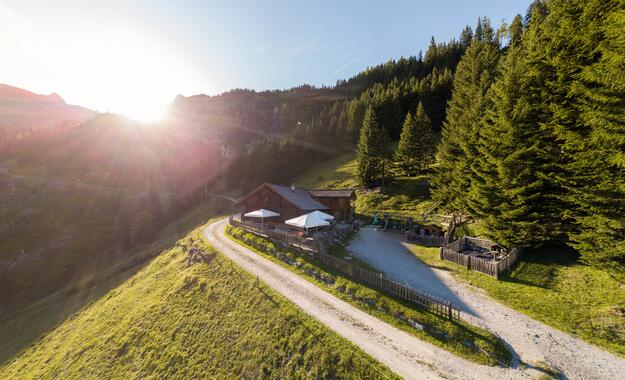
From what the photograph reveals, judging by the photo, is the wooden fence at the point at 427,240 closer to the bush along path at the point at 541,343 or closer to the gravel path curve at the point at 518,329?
the gravel path curve at the point at 518,329

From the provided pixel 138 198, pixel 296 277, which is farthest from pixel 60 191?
pixel 296 277

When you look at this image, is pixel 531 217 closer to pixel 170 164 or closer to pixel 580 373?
pixel 580 373

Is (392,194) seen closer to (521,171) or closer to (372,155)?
(372,155)

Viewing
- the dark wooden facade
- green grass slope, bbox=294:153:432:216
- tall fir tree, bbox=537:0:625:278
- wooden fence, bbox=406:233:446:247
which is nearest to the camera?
tall fir tree, bbox=537:0:625:278

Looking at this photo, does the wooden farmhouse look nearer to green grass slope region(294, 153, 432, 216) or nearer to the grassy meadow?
green grass slope region(294, 153, 432, 216)

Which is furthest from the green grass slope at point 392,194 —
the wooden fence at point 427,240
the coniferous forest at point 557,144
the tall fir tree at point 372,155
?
the wooden fence at point 427,240

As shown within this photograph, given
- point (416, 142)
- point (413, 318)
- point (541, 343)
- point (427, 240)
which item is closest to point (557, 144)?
point (427, 240)

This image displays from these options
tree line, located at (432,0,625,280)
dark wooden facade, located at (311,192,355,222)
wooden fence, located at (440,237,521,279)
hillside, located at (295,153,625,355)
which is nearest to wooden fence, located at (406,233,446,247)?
hillside, located at (295,153,625,355)
